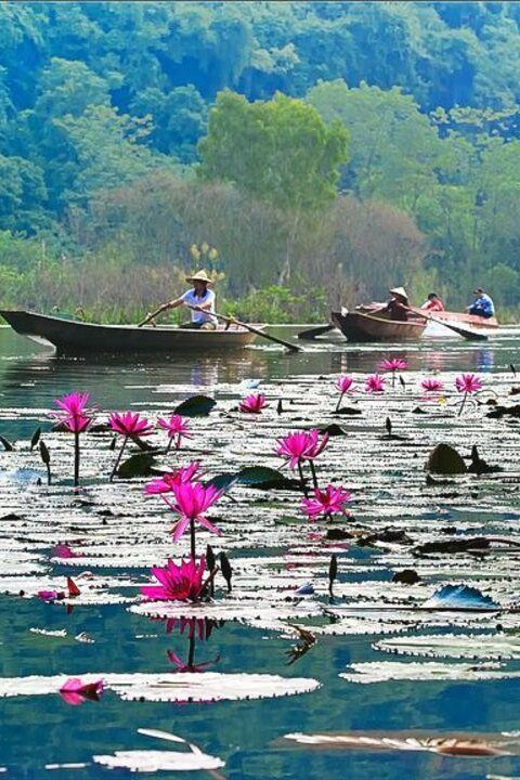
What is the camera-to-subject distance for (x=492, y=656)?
318cm

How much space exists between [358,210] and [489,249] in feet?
50.7

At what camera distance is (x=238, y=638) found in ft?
11.1

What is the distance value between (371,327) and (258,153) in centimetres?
4402

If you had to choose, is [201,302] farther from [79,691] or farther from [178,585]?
[79,691]

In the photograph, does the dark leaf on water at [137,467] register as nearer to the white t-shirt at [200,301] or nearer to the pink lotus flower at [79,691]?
the pink lotus flower at [79,691]

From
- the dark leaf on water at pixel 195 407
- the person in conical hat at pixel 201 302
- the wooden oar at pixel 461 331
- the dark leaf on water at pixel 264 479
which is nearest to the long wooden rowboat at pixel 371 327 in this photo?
the wooden oar at pixel 461 331

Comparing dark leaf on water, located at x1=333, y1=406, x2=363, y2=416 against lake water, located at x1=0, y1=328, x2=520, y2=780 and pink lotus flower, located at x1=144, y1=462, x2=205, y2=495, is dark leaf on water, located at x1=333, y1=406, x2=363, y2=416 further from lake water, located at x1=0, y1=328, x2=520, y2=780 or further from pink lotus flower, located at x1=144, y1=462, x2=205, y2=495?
pink lotus flower, located at x1=144, y1=462, x2=205, y2=495

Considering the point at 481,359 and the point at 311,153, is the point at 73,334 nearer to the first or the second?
the point at 481,359

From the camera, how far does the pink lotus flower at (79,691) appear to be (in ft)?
9.42

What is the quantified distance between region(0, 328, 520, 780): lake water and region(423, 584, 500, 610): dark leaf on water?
2.9 inches

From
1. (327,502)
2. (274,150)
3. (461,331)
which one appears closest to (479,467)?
(327,502)

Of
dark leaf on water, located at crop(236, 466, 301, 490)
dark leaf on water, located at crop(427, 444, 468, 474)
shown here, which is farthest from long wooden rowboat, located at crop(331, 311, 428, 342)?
dark leaf on water, located at crop(236, 466, 301, 490)

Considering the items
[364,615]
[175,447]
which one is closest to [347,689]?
[364,615]

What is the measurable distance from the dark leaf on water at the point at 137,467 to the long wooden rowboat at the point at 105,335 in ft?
52.3
